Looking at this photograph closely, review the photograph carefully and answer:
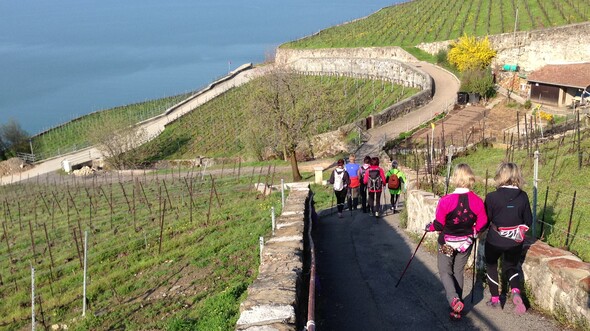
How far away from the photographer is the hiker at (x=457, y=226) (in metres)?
5.97

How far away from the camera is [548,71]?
3778 cm

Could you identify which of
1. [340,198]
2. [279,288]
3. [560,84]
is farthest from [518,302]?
[560,84]

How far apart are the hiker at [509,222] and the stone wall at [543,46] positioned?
4444cm

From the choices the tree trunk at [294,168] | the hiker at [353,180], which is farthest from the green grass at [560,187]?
the tree trunk at [294,168]

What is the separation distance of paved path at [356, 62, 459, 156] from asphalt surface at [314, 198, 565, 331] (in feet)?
63.4

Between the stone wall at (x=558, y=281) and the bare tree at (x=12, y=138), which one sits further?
the bare tree at (x=12, y=138)

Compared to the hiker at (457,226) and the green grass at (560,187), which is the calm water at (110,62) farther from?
the hiker at (457,226)

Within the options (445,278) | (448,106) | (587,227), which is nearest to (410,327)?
(445,278)

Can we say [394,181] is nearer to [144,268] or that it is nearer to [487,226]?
[487,226]

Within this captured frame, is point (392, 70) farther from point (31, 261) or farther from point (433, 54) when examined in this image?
point (31, 261)

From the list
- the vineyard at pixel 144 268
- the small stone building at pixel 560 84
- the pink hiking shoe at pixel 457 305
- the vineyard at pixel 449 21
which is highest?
the vineyard at pixel 449 21

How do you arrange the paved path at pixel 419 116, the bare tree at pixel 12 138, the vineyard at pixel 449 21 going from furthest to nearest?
the bare tree at pixel 12 138, the vineyard at pixel 449 21, the paved path at pixel 419 116

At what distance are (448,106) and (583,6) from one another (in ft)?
102

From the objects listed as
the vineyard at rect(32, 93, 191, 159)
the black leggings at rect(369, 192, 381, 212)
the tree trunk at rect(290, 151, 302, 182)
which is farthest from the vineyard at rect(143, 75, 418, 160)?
the black leggings at rect(369, 192, 381, 212)
